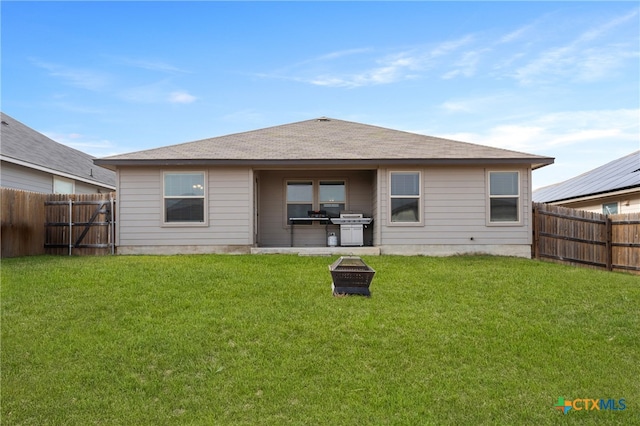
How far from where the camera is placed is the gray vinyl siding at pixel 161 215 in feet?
40.9

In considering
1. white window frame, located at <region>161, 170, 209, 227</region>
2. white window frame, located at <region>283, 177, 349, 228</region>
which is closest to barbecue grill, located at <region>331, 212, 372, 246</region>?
white window frame, located at <region>283, 177, 349, 228</region>

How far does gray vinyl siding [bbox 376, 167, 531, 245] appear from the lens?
12477mm

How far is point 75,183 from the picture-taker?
1819 centimetres

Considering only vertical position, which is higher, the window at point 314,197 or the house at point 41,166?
the house at point 41,166

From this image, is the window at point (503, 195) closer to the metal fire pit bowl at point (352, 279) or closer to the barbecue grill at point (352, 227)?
the barbecue grill at point (352, 227)

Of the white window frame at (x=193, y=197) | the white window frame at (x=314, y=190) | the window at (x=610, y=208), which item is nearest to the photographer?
the white window frame at (x=193, y=197)

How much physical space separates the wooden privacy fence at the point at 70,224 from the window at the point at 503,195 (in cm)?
1121

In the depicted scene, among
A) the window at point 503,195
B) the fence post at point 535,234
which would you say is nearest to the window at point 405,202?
the window at point 503,195

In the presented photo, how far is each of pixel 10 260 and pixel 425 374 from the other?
35.6ft

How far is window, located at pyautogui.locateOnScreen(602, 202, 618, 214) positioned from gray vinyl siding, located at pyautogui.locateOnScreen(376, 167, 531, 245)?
557 centimetres

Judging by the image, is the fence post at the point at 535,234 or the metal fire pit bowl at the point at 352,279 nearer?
the metal fire pit bowl at the point at 352,279

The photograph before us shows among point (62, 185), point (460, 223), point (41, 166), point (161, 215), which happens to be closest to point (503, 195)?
point (460, 223)

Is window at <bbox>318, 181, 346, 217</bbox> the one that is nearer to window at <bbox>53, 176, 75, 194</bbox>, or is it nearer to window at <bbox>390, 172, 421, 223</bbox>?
window at <bbox>390, 172, 421, 223</bbox>

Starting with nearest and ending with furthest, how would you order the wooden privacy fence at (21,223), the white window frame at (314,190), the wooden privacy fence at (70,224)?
1. the wooden privacy fence at (21,223)
2. the wooden privacy fence at (70,224)
3. the white window frame at (314,190)
